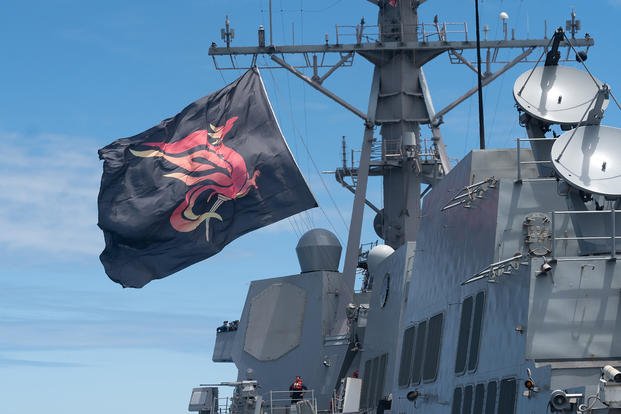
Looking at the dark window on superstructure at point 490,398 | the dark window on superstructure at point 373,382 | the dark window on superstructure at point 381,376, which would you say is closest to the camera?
the dark window on superstructure at point 490,398

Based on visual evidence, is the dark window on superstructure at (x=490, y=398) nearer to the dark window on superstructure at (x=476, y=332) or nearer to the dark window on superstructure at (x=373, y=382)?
the dark window on superstructure at (x=476, y=332)

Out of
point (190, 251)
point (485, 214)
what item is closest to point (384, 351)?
point (190, 251)

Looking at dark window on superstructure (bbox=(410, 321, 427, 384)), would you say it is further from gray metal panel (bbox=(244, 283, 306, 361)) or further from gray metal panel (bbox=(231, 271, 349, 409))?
gray metal panel (bbox=(244, 283, 306, 361))

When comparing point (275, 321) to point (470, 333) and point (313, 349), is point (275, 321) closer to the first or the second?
point (313, 349)

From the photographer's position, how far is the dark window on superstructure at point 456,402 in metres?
15.4

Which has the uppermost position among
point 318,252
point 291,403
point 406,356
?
point 318,252

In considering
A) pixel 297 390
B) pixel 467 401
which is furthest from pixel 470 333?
pixel 297 390

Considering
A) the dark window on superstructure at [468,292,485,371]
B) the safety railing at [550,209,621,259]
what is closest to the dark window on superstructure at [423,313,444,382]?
the dark window on superstructure at [468,292,485,371]

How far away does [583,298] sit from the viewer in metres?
13.1

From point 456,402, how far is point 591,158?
139 inches

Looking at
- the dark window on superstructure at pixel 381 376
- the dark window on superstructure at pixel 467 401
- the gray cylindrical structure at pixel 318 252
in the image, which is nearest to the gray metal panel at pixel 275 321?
the gray cylindrical structure at pixel 318 252

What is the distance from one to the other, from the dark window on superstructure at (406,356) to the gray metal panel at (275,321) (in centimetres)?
1166

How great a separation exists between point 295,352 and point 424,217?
40.6 feet

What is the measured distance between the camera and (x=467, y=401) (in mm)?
15047
